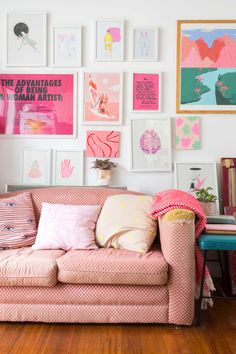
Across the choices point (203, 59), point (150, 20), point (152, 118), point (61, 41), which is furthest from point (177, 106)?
point (61, 41)

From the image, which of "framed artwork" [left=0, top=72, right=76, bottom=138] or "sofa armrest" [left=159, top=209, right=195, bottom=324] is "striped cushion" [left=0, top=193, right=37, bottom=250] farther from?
"sofa armrest" [left=159, top=209, right=195, bottom=324]

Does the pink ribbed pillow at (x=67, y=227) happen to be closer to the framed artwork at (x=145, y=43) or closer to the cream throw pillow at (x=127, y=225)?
the cream throw pillow at (x=127, y=225)

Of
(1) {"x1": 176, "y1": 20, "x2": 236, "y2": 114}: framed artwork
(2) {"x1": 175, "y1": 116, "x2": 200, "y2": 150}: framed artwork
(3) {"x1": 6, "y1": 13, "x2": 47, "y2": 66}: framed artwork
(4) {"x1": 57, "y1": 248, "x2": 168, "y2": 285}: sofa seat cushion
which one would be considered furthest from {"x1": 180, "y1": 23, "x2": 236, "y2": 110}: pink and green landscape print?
(4) {"x1": 57, "y1": 248, "x2": 168, "y2": 285}: sofa seat cushion

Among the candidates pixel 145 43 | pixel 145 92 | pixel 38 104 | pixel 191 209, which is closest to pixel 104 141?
pixel 145 92

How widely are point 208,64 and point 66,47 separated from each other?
121cm

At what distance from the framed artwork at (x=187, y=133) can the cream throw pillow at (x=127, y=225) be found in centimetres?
70

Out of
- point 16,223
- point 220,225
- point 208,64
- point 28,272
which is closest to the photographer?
point 28,272

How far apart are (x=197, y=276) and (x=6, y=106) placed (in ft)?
6.90

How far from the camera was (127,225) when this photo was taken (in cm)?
250

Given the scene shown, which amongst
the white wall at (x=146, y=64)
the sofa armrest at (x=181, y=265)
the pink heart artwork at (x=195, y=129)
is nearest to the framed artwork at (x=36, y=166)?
the white wall at (x=146, y=64)

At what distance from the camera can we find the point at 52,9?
10.3 ft

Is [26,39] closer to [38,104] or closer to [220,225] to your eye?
[38,104]

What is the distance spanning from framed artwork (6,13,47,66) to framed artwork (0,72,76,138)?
4.7 inches

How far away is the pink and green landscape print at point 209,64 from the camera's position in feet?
10.1
